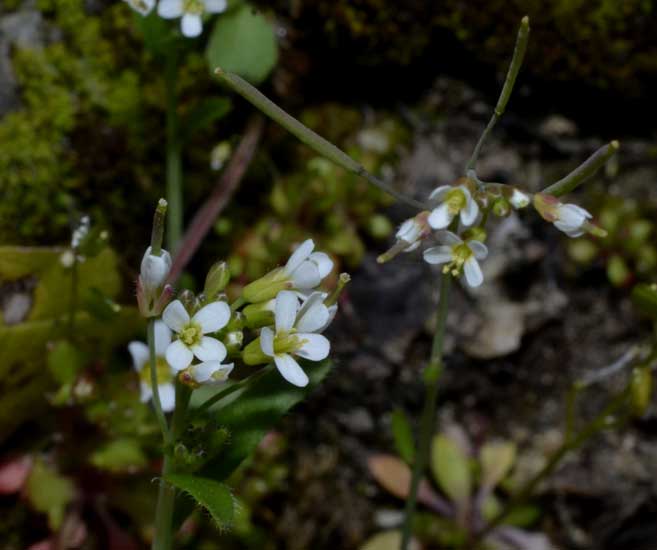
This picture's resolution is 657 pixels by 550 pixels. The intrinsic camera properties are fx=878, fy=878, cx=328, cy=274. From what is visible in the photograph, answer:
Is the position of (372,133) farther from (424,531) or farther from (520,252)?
(424,531)

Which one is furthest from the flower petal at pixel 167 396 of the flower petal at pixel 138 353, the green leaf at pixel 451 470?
the green leaf at pixel 451 470

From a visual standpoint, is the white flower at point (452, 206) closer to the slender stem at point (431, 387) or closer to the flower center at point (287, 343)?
the slender stem at point (431, 387)

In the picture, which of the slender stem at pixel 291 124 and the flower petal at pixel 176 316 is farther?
the slender stem at pixel 291 124

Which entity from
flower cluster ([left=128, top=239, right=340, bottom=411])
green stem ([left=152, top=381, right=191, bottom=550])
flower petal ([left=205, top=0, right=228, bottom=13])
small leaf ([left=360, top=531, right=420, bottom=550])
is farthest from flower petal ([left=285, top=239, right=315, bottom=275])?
small leaf ([left=360, top=531, right=420, bottom=550])

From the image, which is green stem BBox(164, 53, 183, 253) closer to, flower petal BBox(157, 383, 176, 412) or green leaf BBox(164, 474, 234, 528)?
flower petal BBox(157, 383, 176, 412)

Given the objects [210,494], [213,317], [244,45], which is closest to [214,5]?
[244,45]

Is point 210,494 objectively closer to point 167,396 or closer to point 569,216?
point 167,396
